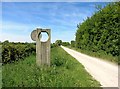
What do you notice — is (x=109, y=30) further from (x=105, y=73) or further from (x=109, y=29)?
(x=105, y=73)

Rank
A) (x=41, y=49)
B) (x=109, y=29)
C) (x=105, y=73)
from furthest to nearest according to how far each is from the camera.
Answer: (x=109, y=29) → (x=41, y=49) → (x=105, y=73)

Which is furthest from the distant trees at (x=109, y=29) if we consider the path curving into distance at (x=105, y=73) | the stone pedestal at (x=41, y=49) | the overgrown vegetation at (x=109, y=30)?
the stone pedestal at (x=41, y=49)

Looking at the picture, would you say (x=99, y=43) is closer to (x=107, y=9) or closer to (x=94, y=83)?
(x=107, y=9)

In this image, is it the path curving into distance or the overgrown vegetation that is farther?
the overgrown vegetation

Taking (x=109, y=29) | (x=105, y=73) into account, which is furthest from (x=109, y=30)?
(x=105, y=73)

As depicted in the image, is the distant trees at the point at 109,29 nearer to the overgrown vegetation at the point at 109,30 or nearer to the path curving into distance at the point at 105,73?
the overgrown vegetation at the point at 109,30

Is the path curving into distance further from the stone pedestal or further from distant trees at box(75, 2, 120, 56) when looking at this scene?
distant trees at box(75, 2, 120, 56)

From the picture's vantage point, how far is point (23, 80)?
10.6m

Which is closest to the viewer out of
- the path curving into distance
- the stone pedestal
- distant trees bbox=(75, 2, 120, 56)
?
the path curving into distance

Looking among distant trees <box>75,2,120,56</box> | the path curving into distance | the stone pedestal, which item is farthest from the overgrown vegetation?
the stone pedestal

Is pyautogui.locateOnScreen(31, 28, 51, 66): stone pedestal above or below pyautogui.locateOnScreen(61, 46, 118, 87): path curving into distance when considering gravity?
above

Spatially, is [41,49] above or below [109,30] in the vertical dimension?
below

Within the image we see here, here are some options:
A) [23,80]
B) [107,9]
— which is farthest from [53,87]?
[107,9]

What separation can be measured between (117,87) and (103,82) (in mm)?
1288
